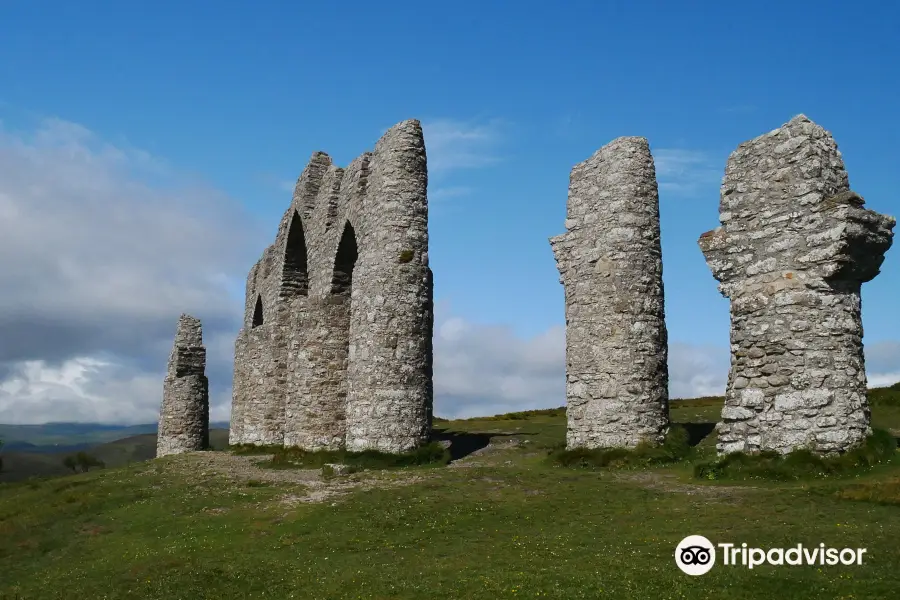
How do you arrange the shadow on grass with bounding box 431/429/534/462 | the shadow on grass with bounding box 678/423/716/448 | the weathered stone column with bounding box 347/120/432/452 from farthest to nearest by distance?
the shadow on grass with bounding box 431/429/534/462 → the weathered stone column with bounding box 347/120/432/452 → the shadow on grass with bounding box 678/423/716/448

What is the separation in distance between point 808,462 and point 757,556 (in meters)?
5.04

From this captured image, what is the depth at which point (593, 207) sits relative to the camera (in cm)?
1931

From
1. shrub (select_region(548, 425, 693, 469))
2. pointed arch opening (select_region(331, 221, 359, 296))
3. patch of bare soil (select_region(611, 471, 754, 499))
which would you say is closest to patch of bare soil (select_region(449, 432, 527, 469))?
shrub (select_region(548, 425, 693, 469))

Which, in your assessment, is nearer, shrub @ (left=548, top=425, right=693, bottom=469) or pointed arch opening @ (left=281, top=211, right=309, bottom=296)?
shrub @ (left=548, top=425, right=693, bottom=469)

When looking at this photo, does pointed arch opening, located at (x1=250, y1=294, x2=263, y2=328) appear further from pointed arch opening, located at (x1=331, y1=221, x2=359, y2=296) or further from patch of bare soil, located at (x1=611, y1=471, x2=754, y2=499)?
patch of bare soil, located at (x1=611, y1=471, x2=754, y2=499)

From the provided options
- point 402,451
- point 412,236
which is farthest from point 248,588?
point 412,236

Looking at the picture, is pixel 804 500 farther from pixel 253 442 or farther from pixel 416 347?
pixel 253 442

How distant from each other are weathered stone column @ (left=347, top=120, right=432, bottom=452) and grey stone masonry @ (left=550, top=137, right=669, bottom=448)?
13.5 feet

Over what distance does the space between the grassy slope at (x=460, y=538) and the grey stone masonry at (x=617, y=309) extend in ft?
5.86

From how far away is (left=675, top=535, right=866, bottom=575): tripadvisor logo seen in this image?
851 cm

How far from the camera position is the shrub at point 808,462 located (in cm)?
1288

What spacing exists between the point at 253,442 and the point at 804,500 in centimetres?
2255

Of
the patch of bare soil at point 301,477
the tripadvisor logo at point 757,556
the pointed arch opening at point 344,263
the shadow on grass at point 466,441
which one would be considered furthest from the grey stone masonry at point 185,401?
the tripadvisor logo at point 757,556

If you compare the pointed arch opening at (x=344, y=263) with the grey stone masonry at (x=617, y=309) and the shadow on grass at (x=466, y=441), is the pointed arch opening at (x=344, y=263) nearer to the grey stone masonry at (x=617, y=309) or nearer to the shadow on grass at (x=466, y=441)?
the shadow on grass at (x=466, y=441)
